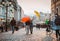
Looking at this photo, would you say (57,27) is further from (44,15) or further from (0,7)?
(44,15)

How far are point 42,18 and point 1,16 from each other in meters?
17.8

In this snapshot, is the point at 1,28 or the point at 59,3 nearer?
the point at 1,28

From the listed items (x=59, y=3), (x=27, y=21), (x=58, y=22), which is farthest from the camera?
(x=59, y=3)

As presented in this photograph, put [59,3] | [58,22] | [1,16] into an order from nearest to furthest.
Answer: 1. [58,22]
2. [59,3]
3. [1,16]

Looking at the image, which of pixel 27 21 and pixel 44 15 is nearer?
pixel 27 21

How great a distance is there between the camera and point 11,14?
66375 mm

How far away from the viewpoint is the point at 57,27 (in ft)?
53.8

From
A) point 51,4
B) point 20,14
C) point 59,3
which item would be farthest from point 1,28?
point 20,14


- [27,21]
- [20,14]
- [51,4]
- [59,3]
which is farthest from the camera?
[20,14]

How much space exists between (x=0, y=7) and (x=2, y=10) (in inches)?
64.4

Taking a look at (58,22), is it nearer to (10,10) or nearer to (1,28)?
(1,28)

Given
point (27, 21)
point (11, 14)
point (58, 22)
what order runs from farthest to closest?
point (11, 14), point (27, 21), point (58, 22)

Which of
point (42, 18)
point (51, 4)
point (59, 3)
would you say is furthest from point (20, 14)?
point (59, 3)

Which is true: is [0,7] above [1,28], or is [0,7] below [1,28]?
above
